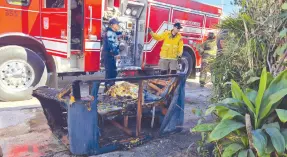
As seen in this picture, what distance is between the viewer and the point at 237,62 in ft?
10.6

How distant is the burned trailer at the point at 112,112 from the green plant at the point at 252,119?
130 centimetres

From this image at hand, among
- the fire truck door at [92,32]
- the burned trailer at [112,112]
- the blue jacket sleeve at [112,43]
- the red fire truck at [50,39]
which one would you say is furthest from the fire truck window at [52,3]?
the burned trailer at [112,112]

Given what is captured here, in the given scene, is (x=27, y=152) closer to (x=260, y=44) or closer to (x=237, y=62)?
(x=237, y=62)

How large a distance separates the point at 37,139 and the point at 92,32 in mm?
2929

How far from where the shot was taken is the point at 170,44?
6.73 m

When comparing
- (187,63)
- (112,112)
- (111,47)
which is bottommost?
(112,112)

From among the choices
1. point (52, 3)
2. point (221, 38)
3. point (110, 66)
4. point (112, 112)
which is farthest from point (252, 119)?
point (52, 3)

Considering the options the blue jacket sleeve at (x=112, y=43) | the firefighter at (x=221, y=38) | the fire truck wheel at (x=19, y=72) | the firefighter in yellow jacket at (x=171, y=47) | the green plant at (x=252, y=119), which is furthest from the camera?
the firefighter in yellow jacket at (x=171, y=47)

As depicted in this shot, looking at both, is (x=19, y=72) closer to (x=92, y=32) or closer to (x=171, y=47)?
(x=92, y=32)

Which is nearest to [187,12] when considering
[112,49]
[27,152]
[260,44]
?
[112,49]

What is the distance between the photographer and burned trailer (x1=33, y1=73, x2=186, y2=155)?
3.20 m

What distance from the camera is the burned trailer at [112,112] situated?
10.5ft

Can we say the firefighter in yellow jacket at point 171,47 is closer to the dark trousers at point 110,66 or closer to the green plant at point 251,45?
the dark trousers at point 110,66

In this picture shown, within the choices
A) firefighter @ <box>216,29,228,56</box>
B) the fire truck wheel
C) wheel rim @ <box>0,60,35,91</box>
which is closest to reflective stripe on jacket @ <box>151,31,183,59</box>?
the fire truck wheel
